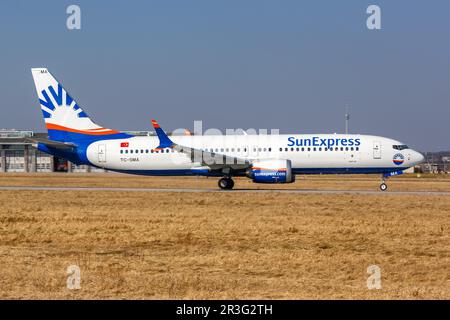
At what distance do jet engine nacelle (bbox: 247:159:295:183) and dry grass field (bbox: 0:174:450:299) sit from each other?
9.64m

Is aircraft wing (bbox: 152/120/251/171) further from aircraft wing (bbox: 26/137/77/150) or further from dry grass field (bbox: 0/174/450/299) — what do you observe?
dry grass field (bbox: 0/174/450/299)

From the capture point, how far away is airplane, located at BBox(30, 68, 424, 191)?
46500 mm

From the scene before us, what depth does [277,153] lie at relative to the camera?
155 ft

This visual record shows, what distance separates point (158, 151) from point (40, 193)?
9606 mm

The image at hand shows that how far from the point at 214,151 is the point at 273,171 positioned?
5.97 meters

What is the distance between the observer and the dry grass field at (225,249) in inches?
528

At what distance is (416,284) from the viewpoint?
45.8 ft

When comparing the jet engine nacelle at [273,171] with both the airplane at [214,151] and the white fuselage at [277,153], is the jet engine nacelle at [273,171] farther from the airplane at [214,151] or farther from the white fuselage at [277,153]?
the white fuselage at [277,153]
